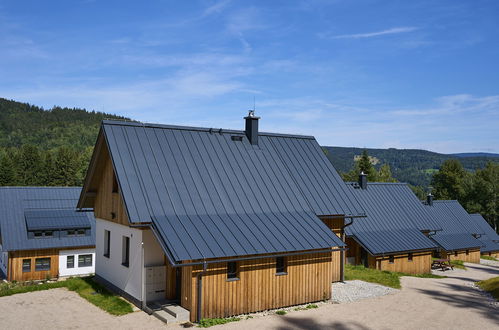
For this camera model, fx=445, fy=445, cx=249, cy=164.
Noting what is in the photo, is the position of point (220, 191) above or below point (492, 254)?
above

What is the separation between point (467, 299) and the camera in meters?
19.0

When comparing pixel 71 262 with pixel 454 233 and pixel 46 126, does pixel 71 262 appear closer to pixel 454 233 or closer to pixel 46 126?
pixel 454 233

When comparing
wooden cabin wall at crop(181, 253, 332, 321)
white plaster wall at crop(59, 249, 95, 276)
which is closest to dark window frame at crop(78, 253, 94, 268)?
white plaster wall at crop(59, 249, 95, 276)

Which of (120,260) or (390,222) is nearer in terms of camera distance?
(120,260)

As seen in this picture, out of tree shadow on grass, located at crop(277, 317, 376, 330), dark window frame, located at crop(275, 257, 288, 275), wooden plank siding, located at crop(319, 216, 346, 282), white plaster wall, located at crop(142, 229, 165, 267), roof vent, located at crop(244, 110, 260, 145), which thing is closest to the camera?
tree shadow on grass, located at crop(277, 317, 376, 330)

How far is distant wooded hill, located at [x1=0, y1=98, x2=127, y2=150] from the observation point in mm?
132875

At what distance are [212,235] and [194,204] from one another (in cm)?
181

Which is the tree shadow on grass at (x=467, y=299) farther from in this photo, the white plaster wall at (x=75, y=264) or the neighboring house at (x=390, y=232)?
the white plaster wall at (x=75, y=264)

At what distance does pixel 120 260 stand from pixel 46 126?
14217 cm

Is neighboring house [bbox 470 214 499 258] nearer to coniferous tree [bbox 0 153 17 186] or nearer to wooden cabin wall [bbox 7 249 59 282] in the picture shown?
wooden cabin wall [bbox 7 249 59 282]

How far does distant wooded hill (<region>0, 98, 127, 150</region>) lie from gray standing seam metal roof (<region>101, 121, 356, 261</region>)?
118559mm

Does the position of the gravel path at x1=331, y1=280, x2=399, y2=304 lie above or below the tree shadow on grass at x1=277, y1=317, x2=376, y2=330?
below

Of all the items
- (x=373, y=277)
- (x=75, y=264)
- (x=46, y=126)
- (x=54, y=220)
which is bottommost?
(x=75, y=264)

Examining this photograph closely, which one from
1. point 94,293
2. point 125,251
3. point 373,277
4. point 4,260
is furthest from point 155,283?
point 4,260
